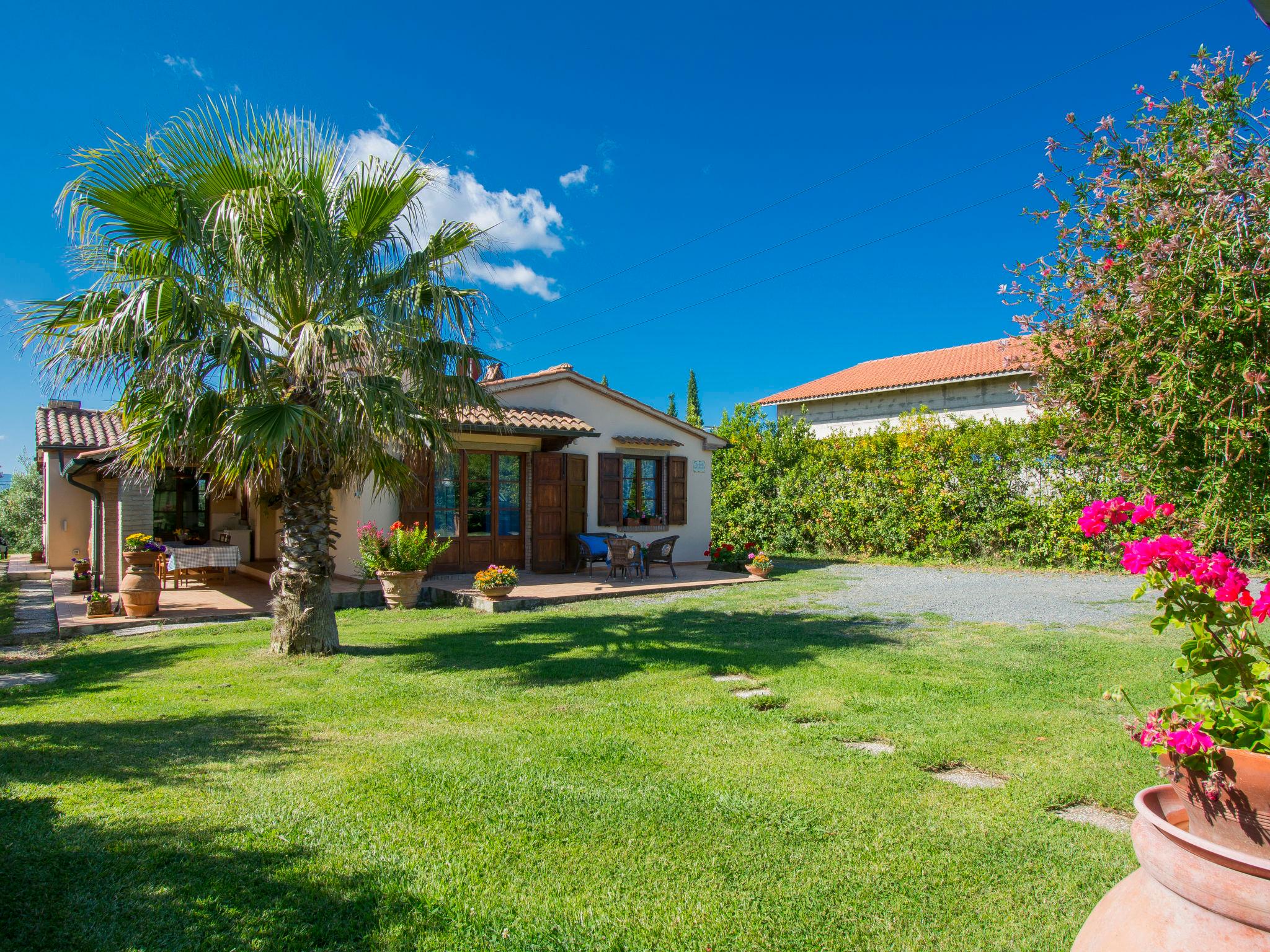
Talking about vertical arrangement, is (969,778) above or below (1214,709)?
below

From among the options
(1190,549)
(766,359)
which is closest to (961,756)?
(1190,549)

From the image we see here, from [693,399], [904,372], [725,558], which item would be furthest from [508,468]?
[693,399]

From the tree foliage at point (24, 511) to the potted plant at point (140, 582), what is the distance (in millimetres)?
14578

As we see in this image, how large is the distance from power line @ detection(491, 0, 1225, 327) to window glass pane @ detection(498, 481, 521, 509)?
3290 mm

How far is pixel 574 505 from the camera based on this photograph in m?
15.1

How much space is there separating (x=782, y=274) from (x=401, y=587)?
13358 mm

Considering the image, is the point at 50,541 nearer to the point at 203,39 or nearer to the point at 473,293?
the point at 203,39

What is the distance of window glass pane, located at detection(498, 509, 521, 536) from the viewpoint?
14.3m

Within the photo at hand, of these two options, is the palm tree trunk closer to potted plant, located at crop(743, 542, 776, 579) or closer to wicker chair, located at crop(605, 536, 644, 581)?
wicker chair, located at crop(605, 536, 644, 581)

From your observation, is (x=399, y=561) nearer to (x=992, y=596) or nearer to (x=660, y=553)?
(x=660, y=553)

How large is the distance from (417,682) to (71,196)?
16.8ft

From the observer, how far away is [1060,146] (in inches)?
129

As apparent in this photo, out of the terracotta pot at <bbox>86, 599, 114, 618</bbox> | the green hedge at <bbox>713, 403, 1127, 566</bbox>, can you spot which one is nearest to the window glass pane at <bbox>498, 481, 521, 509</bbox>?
the terracotta pot at <bbox>86, 599, 114, 618</bbox>

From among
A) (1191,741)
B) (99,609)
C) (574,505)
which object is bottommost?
(99,609)
